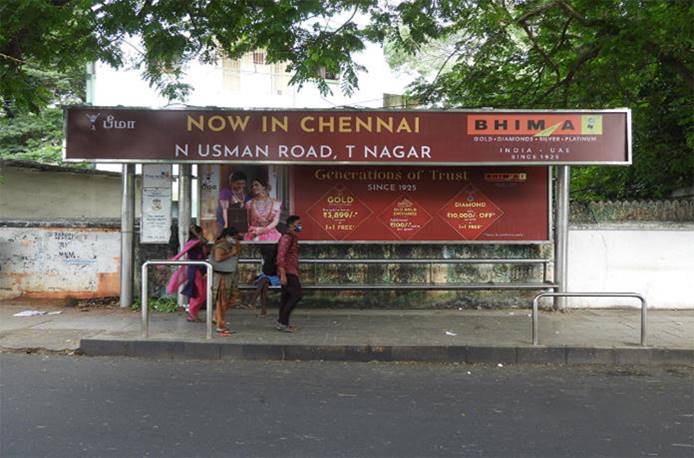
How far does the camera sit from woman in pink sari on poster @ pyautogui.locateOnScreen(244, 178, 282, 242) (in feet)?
32.8

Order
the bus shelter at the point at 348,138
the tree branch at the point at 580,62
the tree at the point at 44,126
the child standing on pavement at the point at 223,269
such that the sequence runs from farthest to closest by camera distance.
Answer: the tree at the point at 44,126
the tree branch at the point at 580,62
the bus shelter at the point at 348,138
the child standing on pavement at the point at 223,269

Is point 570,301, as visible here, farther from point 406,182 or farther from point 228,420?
point 228,420

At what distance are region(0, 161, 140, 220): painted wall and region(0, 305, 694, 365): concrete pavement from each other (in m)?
3.83

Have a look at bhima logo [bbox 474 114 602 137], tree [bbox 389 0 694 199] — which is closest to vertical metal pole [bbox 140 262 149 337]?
bhima logo [bbox 474 114 602 137]

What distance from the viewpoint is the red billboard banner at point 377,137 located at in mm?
9227

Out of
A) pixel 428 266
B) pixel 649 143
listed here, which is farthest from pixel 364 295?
pixel 649 143

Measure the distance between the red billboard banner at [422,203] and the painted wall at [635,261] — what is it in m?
0.93

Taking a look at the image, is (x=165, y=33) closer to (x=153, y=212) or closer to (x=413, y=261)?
(x=153, y=212)

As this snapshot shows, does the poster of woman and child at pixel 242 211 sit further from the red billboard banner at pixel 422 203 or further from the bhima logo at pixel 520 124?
the bhima logo at pixel 520 124

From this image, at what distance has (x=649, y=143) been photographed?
12.8 meters

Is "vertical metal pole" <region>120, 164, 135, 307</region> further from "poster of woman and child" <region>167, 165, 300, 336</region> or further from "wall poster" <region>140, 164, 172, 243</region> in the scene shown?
"poster of woman and child" <region>167, 165, 300, 336</region>

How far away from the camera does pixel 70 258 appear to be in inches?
412

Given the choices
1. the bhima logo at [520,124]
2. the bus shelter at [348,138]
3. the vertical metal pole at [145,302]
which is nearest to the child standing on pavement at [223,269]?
the vertical metal pole at [145,302]

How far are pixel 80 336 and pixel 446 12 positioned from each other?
24.9 feet
